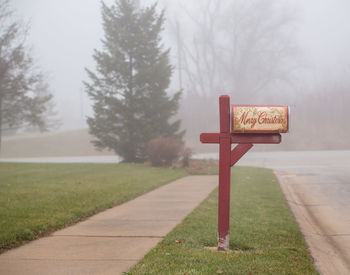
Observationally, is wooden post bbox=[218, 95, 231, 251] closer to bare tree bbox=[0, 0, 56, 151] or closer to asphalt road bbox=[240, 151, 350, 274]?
asphalt road bbox=[240, 151, 350, 274]

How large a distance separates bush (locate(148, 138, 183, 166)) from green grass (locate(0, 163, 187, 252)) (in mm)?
2564

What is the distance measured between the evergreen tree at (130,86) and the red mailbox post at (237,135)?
54.9ft

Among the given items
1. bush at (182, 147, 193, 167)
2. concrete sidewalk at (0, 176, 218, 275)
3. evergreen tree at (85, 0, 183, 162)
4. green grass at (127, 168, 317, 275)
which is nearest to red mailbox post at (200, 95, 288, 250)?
green grass at (127, 168, 317, 275)

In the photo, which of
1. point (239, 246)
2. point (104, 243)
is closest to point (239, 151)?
point (239, 246)

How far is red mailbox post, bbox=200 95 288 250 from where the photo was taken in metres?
5.25

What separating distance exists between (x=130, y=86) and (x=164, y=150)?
5.06 metres

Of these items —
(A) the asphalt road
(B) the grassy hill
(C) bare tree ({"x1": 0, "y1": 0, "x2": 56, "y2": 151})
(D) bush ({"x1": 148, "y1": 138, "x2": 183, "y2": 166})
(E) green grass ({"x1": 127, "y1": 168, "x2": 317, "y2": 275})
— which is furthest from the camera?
(B) the grassy hill

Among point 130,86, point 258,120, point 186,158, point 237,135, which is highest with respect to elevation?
point 130,86

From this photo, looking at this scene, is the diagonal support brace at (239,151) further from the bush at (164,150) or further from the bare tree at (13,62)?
the bare tree at (13,62)

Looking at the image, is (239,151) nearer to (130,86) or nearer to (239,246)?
(239,246)

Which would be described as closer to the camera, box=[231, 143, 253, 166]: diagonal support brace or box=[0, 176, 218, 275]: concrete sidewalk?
box=[0, 176, 218, 275]: concrete sidewalk

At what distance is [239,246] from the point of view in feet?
18.3

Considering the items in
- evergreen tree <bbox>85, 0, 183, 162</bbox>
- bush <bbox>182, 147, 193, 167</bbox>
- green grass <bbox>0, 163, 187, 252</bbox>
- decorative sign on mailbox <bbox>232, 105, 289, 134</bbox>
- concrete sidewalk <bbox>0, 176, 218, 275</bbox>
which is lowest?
concrete sidewalk <bbox>0, 176, 218, 275</bbox>

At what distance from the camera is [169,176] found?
52.1 ft
